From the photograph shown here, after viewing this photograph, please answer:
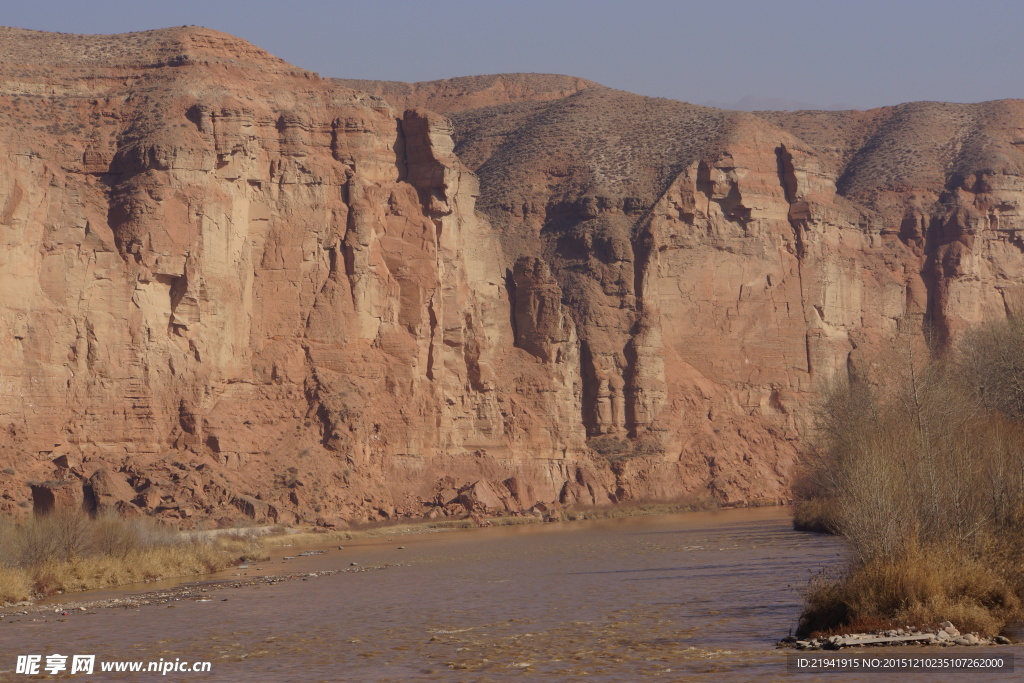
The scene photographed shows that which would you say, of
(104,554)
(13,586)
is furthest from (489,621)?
(104,554)

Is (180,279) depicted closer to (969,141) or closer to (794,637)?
(794,637)

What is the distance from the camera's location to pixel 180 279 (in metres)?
65.9

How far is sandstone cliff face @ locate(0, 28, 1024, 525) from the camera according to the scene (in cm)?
6184

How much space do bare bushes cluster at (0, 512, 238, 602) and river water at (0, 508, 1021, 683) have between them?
2040mm

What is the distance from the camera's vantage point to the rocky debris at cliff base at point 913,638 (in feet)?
62.7

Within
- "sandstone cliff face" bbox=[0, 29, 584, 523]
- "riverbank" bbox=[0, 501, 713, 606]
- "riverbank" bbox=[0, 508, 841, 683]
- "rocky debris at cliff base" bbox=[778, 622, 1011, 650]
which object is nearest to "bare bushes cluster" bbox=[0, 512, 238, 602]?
"riverbank" bbox=[0, 501, 713, 606]

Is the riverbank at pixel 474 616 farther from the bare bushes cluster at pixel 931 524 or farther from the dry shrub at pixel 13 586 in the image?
the bare bushes cluster at pixel 931 524

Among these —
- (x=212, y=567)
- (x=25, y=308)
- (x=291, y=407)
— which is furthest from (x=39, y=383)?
(x=212, y=567)

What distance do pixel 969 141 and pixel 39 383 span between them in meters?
80.5

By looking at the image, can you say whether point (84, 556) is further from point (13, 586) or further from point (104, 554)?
point (13, 586)

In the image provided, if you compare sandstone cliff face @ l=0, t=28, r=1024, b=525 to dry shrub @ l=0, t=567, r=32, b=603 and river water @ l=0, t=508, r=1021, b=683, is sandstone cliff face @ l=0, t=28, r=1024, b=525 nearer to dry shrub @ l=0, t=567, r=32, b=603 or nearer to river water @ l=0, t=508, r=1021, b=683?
river water @ l=0, t=508, r=1021, b=683

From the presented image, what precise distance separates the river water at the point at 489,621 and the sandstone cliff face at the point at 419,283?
15096 mm

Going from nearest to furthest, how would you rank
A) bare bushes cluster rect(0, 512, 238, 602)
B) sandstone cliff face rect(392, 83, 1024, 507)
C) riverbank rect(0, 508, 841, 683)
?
riverbank rect(0, 508, 841, 683)
bare bushes cluster rect(0, 512, 238, 602)
sandstone cliff face rect(392, 83, 1024, 507)

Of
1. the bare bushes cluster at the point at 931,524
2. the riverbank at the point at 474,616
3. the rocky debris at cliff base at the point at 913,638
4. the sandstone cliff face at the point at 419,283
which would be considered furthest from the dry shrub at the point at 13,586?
the rocky debris at cliff base at the point at 913,638
